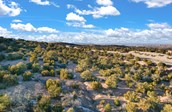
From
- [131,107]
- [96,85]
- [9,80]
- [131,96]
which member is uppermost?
[9,80]

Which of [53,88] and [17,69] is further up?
[17,69]

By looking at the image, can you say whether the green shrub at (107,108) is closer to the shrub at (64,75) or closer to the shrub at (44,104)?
the shrub at (44,104)

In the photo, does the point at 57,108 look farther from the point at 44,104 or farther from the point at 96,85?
the point at 96,85

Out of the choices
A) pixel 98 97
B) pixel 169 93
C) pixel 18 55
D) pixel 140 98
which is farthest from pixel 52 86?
pixel 18 55

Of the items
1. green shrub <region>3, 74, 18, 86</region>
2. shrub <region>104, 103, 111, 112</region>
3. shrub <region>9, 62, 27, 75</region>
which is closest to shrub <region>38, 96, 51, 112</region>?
green shrub <region>3, 74, 18, 86</region>

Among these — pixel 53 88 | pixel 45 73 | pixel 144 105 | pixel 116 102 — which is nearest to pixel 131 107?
pixel 144 105

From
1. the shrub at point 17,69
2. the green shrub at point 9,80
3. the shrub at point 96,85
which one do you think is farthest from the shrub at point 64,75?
the green shrub at point 9,80

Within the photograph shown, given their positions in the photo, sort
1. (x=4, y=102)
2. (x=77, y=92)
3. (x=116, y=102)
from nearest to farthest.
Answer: (x=4, y=102) → (x=116, y=102) → (x=77, y=92)

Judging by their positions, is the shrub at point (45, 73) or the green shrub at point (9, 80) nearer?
the green shrub at point (9, 80)

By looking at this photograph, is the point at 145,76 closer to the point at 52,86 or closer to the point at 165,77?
the point at 165,77

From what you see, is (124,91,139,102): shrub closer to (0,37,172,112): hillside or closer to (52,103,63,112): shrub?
(0,37,172,112): hillside

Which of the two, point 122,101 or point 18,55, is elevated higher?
point 18,55
